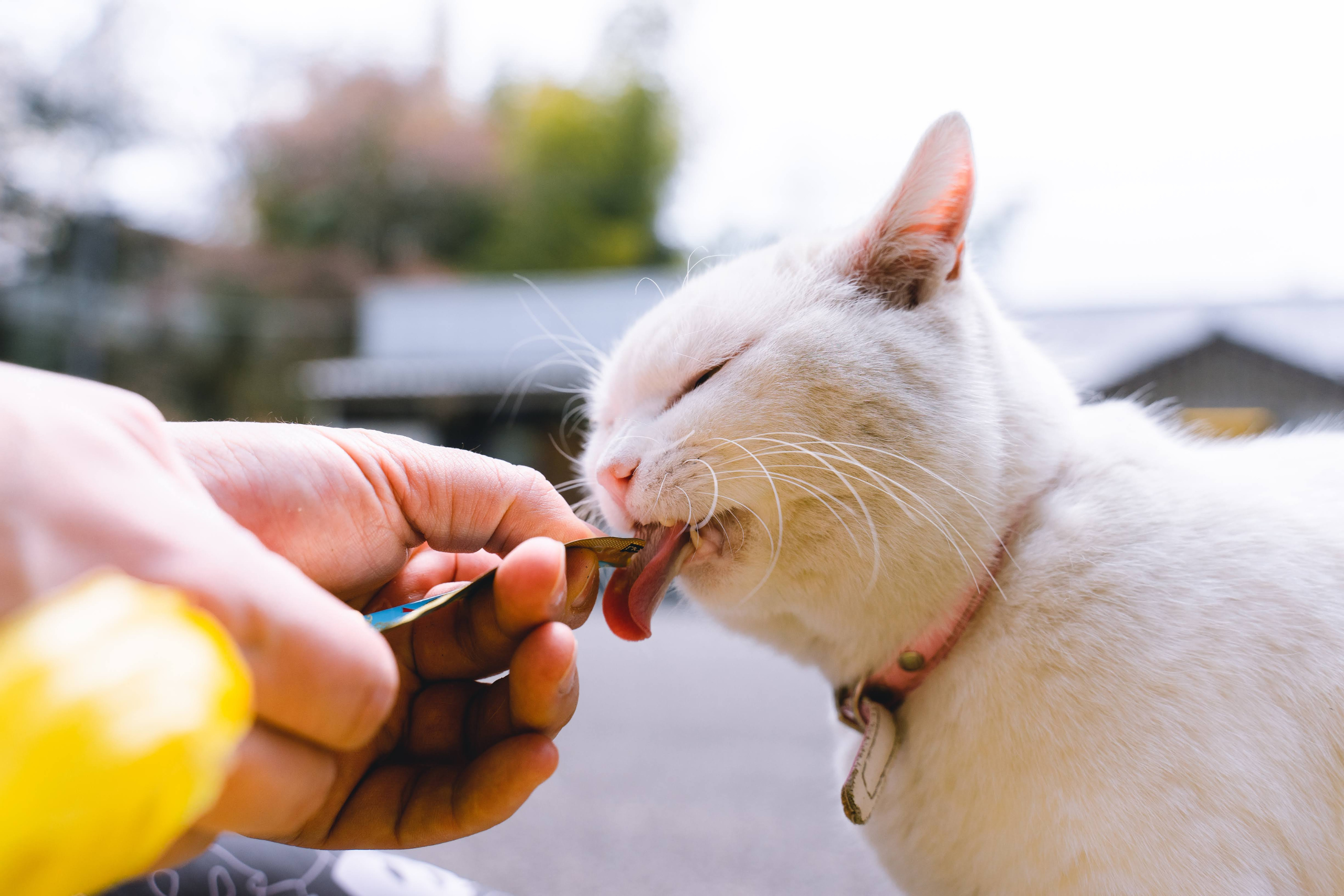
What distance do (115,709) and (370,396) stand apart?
23.5 ft

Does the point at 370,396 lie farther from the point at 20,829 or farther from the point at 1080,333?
the point at 20,829

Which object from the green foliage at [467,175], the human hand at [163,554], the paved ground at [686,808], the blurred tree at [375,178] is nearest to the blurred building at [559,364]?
the green foliage at [467,175]

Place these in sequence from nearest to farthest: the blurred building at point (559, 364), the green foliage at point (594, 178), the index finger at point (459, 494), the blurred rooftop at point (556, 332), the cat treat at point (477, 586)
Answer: the cat treat at point (477, 586), the index finger at point (459, 494), the blurred building at point (559, 364), the blurred rooftop at point (556, 332), the green foliage at point (594, 178)

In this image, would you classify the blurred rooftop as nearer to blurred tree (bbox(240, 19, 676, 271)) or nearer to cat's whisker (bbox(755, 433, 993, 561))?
blurred tree (bbox(240, 19, 676, 271))

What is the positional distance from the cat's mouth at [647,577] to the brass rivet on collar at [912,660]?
211 millimetres

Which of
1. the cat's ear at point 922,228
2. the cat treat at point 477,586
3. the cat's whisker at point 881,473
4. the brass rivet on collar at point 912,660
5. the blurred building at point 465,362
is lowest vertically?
the blurred building at point 465,362

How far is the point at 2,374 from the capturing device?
361 mm

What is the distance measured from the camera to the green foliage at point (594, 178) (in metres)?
9.12

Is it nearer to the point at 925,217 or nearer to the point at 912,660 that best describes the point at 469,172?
the point at 925,217

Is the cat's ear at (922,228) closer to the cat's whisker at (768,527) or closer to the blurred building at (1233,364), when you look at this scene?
the cat's whisker at (768,527)

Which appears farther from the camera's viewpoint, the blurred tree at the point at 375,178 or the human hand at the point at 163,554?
the blurred tree at the point at 375,178

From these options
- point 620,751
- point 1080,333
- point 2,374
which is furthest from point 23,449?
point 1080,333

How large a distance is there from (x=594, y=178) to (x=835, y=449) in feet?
30.2

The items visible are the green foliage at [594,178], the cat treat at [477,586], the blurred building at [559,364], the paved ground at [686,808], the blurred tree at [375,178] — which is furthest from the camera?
the blurred tree at [375,178]
